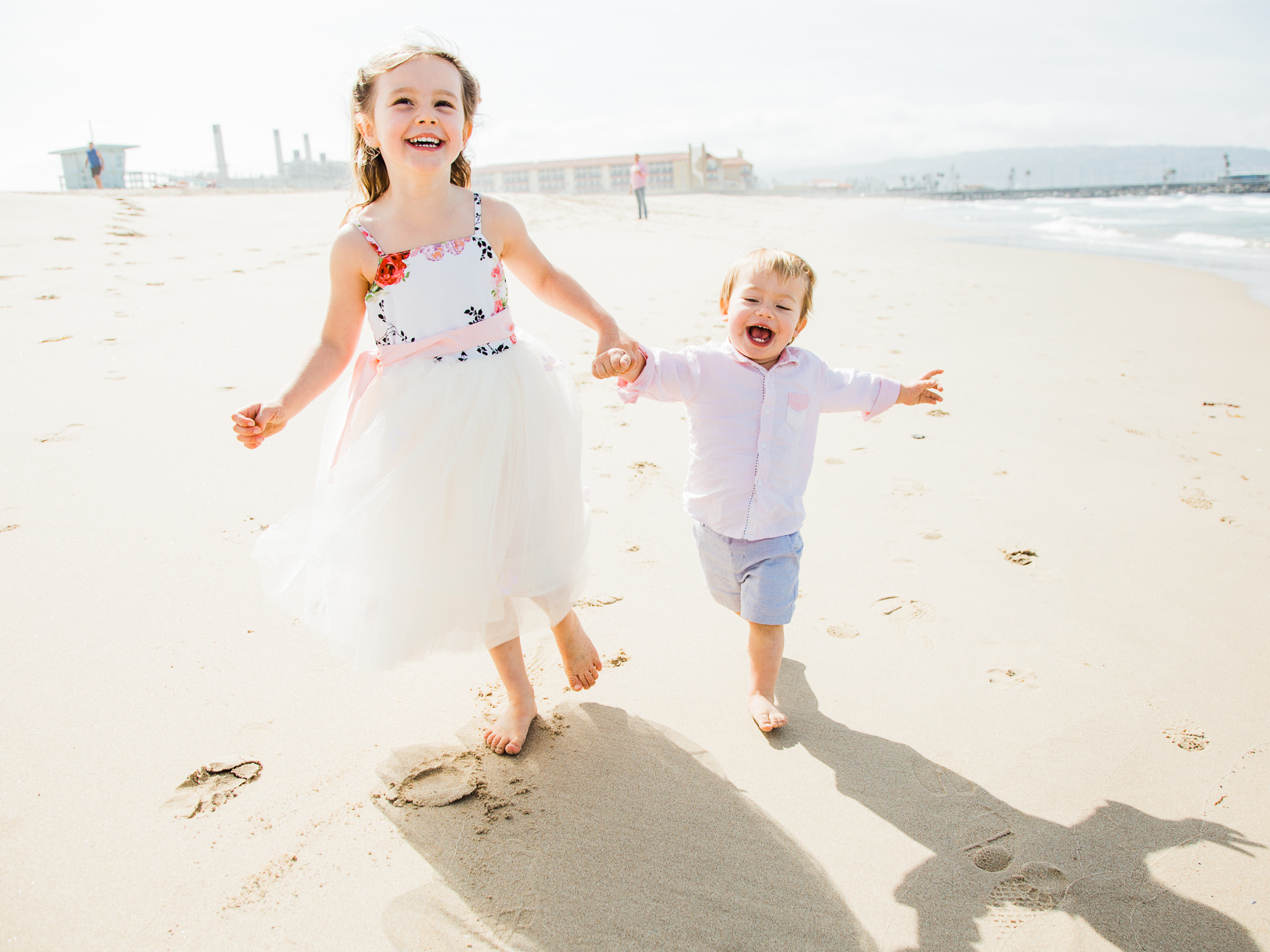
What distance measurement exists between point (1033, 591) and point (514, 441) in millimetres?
1798

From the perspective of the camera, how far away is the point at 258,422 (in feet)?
5.29

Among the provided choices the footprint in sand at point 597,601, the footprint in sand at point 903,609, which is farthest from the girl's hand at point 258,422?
the footprint in sand at point 903,609

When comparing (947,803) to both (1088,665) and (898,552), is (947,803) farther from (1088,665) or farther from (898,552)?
(898,552)

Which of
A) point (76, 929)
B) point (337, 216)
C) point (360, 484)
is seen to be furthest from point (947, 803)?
point (337, 216)

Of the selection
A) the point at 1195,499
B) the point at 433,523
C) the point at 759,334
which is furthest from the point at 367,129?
the point at 1195,499

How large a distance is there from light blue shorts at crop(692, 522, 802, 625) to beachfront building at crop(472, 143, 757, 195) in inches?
2716

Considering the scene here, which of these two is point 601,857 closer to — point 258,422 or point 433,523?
point 433,523

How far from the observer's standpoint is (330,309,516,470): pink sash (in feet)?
5.76

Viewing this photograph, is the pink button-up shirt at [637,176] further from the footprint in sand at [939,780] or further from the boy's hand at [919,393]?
the footprint in sand at [939,780]

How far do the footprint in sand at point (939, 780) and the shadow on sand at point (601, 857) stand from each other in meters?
0.38

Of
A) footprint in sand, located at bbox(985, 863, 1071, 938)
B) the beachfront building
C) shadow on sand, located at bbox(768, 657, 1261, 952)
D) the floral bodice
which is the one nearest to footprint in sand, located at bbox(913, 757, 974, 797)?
shadow on sand, located at bbox(768, 657, 1261, 952)

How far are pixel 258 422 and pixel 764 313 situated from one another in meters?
1.22

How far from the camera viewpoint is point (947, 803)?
167 cm

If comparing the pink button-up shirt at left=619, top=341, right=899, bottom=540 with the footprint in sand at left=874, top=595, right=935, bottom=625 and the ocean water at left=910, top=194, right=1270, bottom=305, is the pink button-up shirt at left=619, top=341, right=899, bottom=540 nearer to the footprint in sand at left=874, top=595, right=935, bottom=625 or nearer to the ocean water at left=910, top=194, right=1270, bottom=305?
the footprint in sand at left=874, top=595, right=935, bottom=625
